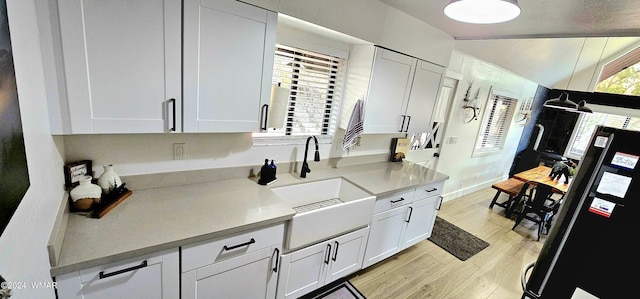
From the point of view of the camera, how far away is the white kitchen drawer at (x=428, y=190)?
94.8 inches

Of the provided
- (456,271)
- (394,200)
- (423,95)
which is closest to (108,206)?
(394,200)

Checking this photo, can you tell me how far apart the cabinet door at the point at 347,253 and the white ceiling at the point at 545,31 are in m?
1.86

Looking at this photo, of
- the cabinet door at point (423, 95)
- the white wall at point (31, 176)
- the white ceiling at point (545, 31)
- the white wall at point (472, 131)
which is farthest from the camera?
the white wall at point (472, 131)

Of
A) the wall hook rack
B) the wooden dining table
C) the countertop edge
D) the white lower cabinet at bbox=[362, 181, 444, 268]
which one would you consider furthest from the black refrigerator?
the wooden dining table

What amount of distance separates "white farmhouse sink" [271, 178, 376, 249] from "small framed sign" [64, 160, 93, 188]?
1.09 m

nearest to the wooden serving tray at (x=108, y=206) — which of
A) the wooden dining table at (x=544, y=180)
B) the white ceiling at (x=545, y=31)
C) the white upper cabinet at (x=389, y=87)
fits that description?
the white upper cabinet at (x=389, y=87)

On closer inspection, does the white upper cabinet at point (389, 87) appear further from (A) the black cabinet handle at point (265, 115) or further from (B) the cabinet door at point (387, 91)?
(A) the black cabinet handle at point (265, 115)

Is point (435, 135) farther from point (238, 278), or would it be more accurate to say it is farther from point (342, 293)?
point (238, 278)

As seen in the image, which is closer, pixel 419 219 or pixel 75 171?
pixel 75 171

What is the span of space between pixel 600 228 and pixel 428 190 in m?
1.39

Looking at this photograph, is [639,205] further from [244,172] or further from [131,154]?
[131,154]

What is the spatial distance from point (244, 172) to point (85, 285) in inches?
41.5

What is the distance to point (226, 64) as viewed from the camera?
56.1 inches

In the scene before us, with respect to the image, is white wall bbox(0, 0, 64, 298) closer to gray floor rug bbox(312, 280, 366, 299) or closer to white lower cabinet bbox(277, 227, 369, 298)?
white lower cabinet bbox(277, 227, 369, 298)
